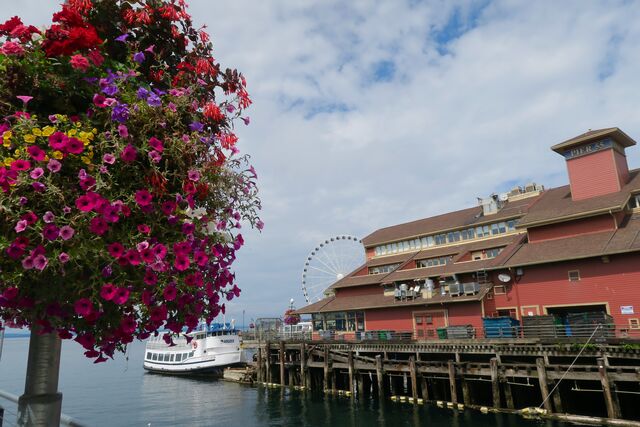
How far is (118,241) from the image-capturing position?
2.61 m

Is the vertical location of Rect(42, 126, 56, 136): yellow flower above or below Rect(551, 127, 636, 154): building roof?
below

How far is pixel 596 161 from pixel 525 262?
10.4 m

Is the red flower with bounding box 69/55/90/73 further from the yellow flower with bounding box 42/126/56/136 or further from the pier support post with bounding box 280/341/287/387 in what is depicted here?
the pier support post with bounding box 280/341/287/387

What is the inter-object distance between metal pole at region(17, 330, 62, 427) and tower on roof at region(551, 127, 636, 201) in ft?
127

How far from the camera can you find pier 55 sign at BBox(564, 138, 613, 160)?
34.3 metres

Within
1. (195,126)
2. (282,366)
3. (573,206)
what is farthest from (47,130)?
(282,366)

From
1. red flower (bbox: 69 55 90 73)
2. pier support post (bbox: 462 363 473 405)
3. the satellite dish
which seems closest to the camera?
red flower (bbox: 69 55 90 73)

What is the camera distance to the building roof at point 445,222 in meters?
41.7

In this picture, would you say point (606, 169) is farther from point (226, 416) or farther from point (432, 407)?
point (226, 416)

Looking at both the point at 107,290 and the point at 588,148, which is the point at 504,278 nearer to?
the point at 588,148

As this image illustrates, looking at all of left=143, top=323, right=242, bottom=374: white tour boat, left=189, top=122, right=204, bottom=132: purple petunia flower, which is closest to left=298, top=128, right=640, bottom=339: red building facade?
left=143, top=323, right=242, bottom=374: white tour boat

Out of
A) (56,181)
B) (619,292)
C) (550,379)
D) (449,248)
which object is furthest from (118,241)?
(449,248)

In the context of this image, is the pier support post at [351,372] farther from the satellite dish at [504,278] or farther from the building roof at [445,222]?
the building roof at [445,222]

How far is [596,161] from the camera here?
34.8 m
